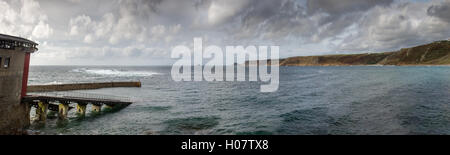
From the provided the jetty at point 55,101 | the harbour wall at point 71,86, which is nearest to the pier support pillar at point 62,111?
the jetty at point 55,101

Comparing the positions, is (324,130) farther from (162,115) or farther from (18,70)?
(18,70)

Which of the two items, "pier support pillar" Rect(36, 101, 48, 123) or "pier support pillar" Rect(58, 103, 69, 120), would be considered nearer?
"pier support pillar" Rect(36, 101, 48, 123)

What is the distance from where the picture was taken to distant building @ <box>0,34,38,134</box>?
59.3 ft

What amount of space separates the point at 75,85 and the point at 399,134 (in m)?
65.4

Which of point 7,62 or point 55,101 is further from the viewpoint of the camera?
point 55,101

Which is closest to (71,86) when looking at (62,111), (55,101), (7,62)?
(55,101)

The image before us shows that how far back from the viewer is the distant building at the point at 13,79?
59.3ft

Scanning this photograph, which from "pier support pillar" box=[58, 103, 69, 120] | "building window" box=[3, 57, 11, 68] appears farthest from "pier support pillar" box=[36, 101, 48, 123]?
"building window" box=[3, 57, 11, 68]

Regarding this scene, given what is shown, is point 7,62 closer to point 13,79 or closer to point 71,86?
point 13,79

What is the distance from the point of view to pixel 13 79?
19.3 m

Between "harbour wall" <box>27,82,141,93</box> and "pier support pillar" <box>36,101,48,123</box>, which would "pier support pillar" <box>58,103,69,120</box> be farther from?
"harbour wall" <box>27,82,141,93</box>

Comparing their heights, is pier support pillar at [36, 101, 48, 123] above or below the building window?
below
